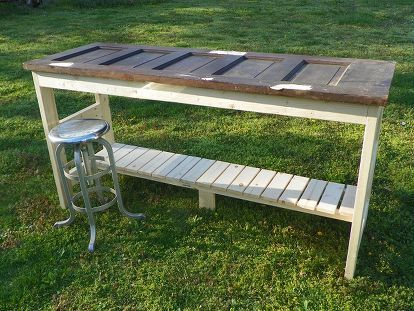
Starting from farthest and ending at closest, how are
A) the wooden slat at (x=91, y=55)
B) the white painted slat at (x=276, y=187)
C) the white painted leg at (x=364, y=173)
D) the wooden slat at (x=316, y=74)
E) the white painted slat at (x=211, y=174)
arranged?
the white painted slat at (x=211, y=174), the wooden slat at (x=91, y=55), the white painted slat at (x=276, y=187), the wooden slat at (x=316, y=74), the white painted leg at (x=364, y=173)

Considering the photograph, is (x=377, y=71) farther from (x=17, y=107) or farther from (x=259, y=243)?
(x=17, y=107)

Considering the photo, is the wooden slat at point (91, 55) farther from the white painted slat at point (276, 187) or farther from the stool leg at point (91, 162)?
the white painted slat at point (276, 187)

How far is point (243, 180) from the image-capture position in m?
3.32

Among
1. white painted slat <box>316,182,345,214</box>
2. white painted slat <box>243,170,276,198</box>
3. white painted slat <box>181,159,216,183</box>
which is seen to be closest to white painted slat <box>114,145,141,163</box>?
white painted slat <box>181,159,216,183</box>

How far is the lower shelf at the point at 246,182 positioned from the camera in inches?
117

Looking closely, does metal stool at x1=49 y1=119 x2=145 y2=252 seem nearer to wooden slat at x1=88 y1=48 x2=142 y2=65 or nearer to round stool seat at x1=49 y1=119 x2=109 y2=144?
round stool seat at x1=49 y1=119 x2=109 y2=144

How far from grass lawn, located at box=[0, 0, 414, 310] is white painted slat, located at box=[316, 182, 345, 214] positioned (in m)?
0.26

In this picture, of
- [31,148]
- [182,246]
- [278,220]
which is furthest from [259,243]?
[31,148]

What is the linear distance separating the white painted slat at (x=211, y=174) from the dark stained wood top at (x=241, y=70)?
90cm

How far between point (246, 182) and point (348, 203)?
749 mm

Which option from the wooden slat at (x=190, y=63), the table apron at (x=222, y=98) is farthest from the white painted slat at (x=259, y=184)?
the wooden slat at (x=190, y=63)

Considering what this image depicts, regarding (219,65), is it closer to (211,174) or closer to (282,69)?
(282,69)

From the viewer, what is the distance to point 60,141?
9.35ft

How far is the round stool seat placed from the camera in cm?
284
